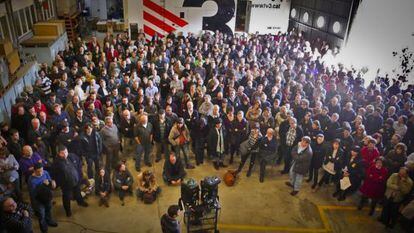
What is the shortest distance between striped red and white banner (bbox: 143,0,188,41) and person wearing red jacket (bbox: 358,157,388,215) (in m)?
14.6

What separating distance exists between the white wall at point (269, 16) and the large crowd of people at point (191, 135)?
331 inches

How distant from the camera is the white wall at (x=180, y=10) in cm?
1831

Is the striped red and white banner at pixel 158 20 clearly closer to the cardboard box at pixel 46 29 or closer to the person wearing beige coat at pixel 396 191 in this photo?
the cardboard box at pixel 46 29

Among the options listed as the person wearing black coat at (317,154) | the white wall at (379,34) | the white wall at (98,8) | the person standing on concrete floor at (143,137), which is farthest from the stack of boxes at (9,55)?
the white wall at (98,8)

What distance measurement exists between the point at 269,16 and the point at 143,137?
14.1 m

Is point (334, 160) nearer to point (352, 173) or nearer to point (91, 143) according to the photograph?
point (352, 173)

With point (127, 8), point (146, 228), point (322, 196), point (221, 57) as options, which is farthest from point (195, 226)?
point (127, 8)

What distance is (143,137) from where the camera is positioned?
26.3ft

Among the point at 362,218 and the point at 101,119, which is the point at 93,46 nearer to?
the point at 101,119

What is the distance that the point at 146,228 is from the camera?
658cm

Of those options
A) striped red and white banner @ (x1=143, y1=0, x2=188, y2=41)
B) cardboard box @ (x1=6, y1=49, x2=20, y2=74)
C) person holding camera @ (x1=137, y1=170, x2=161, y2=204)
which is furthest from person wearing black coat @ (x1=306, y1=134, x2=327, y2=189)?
striped red and white banner @ (x1=143, y1=0, x2=188, y2=41)

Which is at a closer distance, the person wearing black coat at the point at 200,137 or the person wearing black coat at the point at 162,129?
the person wearing black coat at the point at 162,129

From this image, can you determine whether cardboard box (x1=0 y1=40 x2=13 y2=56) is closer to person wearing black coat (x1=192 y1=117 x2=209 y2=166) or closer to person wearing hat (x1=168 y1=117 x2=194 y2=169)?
person wearing hat (x1=168 y1=117 x2=194 y2=169)

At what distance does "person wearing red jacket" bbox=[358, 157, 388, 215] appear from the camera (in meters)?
6.67
